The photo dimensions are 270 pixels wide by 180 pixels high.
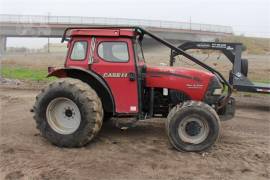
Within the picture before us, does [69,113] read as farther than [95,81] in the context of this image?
No

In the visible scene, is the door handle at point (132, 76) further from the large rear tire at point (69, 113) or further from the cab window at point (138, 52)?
the large rear tire at point (69, 113)

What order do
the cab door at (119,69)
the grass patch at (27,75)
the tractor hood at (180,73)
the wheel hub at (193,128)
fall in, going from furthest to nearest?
the grass patch at (27,75), the tractor hood at (180,73), the cab door at (119,69), the wheel hub at (193,128)

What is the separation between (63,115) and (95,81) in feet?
2.77

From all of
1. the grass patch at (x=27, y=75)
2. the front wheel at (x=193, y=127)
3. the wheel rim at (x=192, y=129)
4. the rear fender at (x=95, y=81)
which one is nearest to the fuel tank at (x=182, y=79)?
the front wheel at (x=193, y=127)

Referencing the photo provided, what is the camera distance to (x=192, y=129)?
7406 mm

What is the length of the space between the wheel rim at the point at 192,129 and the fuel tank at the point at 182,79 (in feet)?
2.10

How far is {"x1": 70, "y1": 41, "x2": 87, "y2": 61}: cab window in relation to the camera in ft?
25.7

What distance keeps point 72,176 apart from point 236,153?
111 inches

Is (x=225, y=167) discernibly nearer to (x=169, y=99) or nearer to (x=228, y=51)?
(x=169, y=99)

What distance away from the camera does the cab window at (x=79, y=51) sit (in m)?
7.82

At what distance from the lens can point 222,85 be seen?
825 centimetres

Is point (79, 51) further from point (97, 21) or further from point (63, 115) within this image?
point (97, 21)

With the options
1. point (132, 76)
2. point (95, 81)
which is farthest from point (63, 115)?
point (132, 76)

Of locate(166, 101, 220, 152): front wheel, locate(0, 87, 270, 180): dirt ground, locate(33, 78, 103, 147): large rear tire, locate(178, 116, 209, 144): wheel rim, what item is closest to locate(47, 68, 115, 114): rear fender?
locate(33, 78, 103, 147): large rear tire
